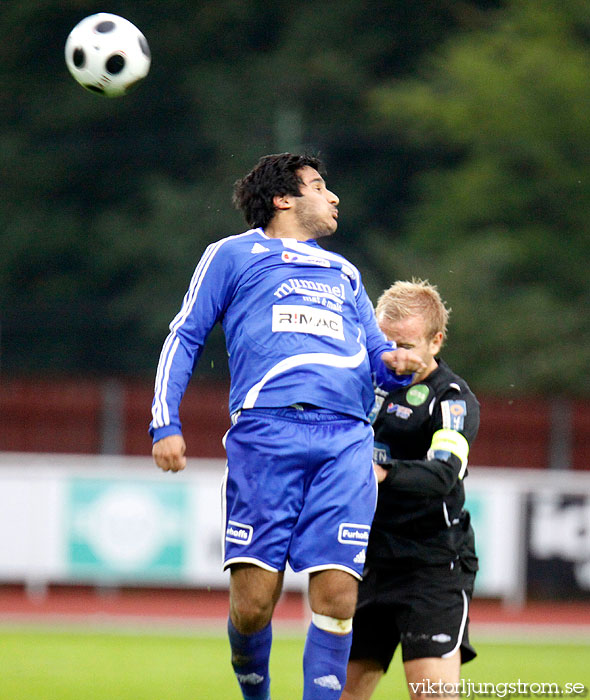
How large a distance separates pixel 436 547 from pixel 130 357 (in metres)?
18.3

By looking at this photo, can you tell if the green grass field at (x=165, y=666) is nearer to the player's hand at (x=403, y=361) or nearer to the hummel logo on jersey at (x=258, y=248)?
the player's hand at (x=403, y=361)

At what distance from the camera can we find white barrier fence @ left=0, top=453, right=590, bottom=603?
10.9 metres

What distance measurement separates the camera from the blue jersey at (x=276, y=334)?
4.23 meters

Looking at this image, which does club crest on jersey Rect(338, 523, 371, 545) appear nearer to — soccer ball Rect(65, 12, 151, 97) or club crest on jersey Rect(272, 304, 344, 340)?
club crest on jersey Rect(272, 304, 344, 340)

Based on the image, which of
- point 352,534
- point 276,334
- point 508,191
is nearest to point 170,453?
point 276,334

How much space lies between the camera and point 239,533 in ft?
13.7

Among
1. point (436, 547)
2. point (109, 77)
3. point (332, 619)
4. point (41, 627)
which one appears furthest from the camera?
point (41, 627)

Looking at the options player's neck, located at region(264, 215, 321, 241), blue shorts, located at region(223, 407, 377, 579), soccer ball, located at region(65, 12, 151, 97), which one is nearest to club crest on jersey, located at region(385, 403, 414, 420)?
blue shorts, located at region(223, 407, 377, 579)

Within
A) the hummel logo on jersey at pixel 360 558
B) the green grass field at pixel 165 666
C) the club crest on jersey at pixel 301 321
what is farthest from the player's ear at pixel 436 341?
the green grass field at pixel 165 666

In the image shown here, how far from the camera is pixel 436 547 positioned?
4520 mm

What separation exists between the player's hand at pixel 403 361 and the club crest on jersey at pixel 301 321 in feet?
0.63

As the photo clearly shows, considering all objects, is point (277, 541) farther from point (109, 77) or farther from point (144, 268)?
point (144, 268)

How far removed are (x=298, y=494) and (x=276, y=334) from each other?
56cm

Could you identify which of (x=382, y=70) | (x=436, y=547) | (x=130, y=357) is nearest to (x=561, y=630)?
(x=436, y=547)
